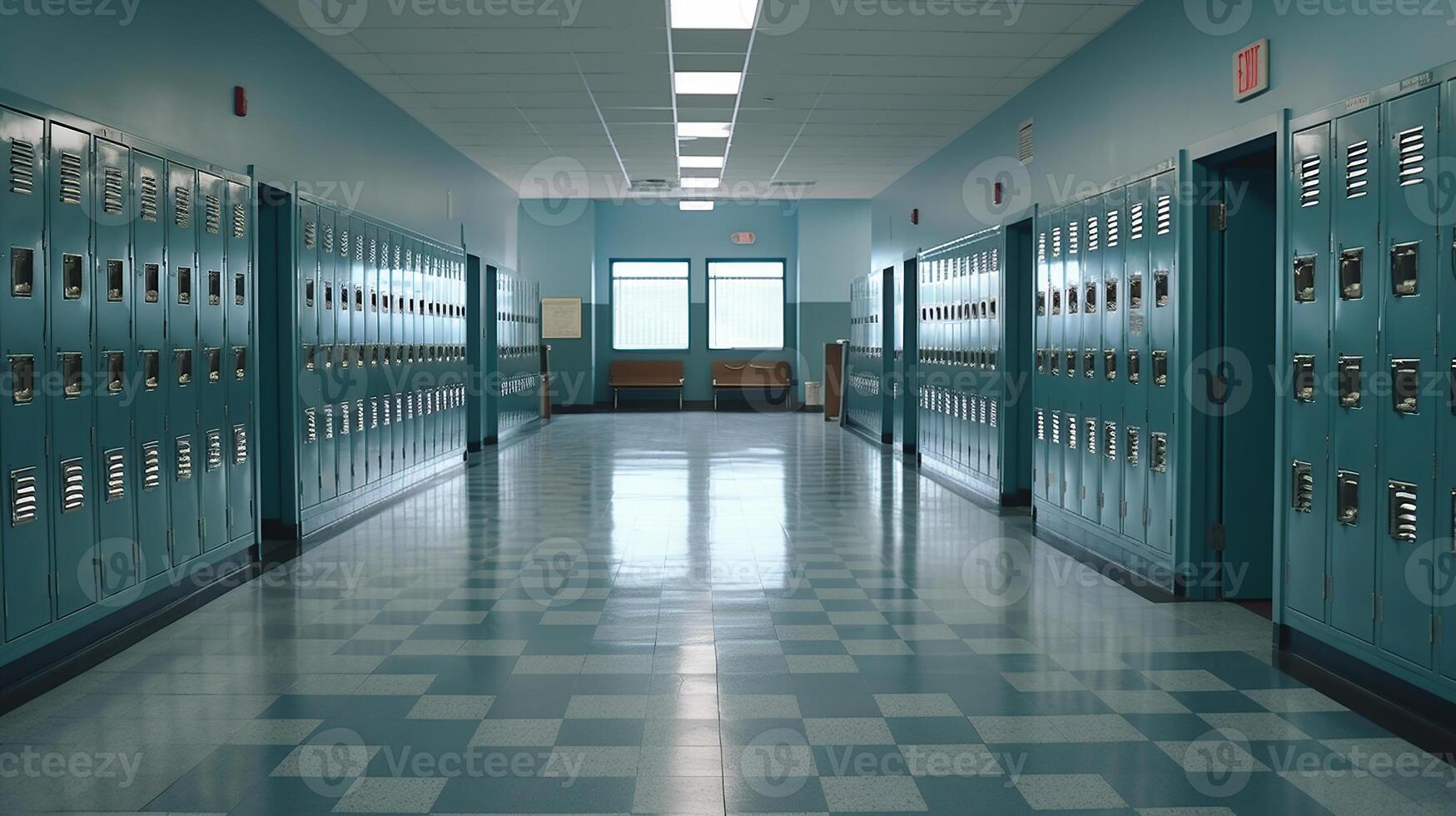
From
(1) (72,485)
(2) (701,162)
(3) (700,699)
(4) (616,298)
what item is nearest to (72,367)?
(1) (72,485)

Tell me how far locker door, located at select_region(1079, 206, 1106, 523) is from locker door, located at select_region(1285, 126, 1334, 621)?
1958 mm

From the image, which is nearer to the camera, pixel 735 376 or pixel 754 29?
pixel 754 29

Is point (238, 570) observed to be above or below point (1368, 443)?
below

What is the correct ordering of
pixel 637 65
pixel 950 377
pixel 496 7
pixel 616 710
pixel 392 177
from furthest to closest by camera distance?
pixel 950 377 → pixel 392 177 → pixel 637 65 → pixel 496 7 → pixel 616 710

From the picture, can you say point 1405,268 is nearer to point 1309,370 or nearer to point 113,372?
point 1309,370

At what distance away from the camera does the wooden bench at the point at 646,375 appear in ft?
62.4

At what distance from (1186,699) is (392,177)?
275 inches

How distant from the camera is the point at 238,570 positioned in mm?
5562

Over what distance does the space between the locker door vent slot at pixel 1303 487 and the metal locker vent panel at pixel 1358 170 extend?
97 centimetres

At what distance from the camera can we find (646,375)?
19156 mm

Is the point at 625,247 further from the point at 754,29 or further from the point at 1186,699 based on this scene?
the point at 1186,699

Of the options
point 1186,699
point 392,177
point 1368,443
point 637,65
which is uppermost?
point 637,65

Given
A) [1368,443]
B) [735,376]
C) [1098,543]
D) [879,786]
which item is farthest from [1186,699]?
[735,376]

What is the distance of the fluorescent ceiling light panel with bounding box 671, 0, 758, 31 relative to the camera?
6.04 metres
